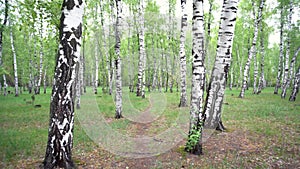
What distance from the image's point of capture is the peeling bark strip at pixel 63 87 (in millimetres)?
4562

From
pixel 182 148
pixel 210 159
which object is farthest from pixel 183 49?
pixel 210 159

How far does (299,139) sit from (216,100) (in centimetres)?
290

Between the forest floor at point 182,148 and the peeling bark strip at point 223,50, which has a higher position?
the peeling bark strip at point 223,50

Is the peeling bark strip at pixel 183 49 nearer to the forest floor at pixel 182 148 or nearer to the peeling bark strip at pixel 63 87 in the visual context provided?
the forest floor at pixel 182 148

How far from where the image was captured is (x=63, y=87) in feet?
15.0

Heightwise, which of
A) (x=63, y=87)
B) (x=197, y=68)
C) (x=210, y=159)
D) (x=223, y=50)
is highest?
(x=223, y=50)

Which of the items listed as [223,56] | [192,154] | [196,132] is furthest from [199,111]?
[223,56]

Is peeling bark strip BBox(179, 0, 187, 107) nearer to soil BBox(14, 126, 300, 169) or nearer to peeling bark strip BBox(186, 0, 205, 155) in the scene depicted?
soil BBox(14, 126, 300, 169)

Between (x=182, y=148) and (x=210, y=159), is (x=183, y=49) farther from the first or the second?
(x=210, y=159)

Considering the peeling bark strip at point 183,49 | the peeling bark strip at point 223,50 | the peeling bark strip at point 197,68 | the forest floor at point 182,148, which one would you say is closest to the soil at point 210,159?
the forest floor at point 182,148

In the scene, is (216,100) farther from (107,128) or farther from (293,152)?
(107,128)

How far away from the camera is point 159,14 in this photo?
101 ft

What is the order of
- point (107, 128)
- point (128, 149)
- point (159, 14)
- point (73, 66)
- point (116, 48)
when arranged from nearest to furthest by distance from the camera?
1. point (73, 66)
2. point (128, 149)
3. point (107, 128)
4. point (116, 48)
5. point (159, 14)

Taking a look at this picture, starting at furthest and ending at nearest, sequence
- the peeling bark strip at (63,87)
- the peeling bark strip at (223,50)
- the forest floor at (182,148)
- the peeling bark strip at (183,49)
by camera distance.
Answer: the peeling bark strip at (183,49) < the peeling bark strip at (223,50) < the forest floor at (182,148) < the peeling bark strip at (63,87)
